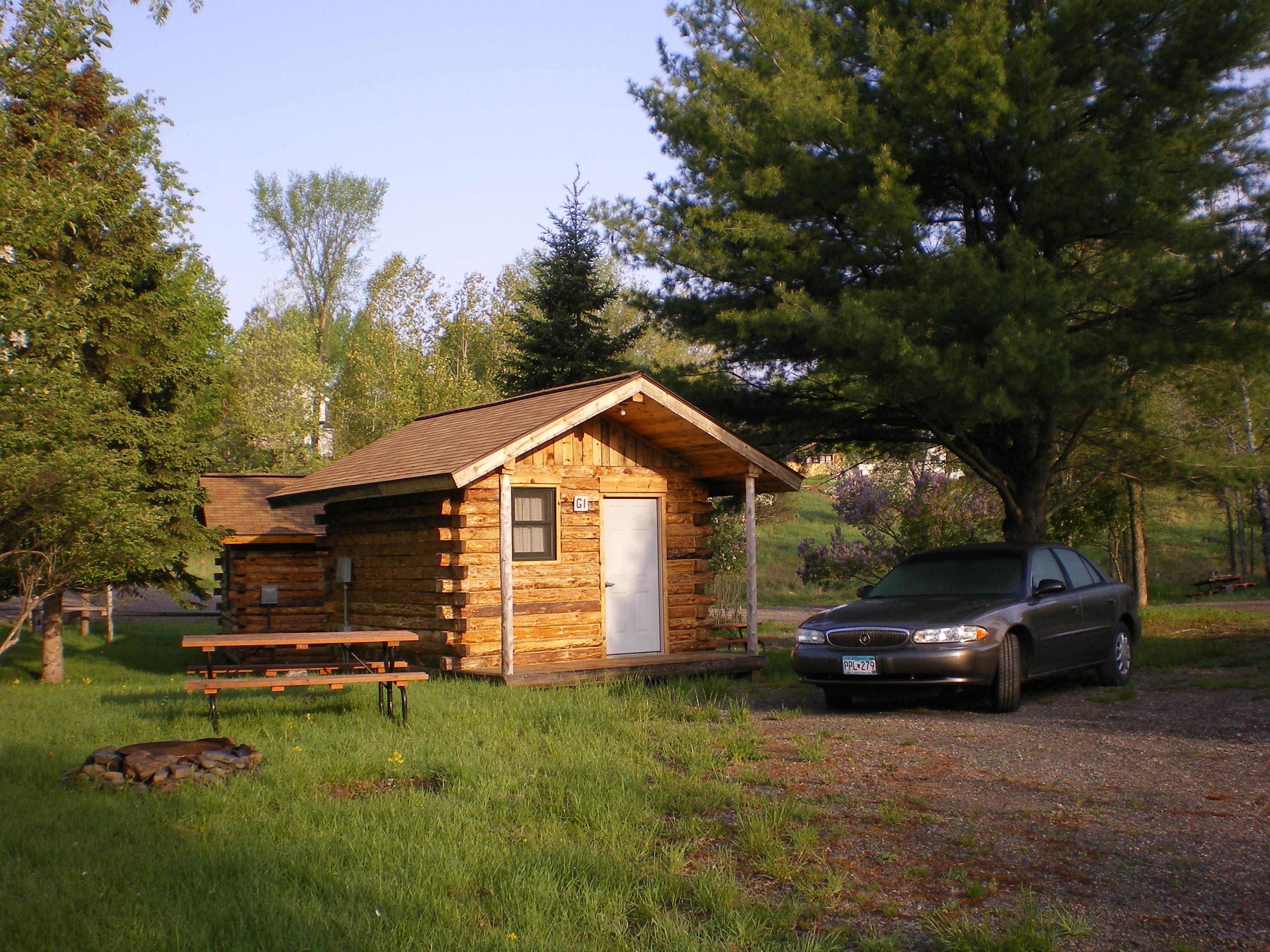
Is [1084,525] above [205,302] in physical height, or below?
below

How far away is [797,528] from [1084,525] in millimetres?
29791

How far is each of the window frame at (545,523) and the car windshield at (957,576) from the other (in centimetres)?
450

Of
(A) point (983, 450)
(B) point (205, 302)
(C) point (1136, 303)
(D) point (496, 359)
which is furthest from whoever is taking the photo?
(D) point (496, 359)

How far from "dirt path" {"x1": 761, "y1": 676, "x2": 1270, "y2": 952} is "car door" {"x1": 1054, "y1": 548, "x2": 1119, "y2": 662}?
4.19 feet

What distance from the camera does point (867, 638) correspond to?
10.2 meters

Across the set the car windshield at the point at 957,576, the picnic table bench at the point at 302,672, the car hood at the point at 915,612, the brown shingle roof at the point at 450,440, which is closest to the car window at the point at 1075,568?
the car windshield at the point at 957,576

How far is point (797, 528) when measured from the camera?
177 feet

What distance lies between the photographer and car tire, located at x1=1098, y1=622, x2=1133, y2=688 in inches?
471

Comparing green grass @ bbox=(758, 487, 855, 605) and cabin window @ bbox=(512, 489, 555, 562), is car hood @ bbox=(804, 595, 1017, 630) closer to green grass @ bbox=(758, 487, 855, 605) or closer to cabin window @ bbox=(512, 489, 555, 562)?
cabin window @ bbox=(512, 489, 555, 562)

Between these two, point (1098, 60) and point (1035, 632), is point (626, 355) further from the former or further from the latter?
point (1035, 632)

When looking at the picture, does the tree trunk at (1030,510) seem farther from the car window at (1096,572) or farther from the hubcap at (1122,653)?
the hubcap at (1122,653)

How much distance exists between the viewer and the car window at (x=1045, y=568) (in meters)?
11.2

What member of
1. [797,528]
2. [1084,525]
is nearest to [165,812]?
[1084,525]

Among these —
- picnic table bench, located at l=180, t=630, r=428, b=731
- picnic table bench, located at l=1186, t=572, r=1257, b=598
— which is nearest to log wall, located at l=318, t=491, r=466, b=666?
picnic table bench, located at l=180, t=630, r=428, b=731
